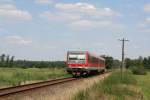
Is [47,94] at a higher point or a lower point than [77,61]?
lower

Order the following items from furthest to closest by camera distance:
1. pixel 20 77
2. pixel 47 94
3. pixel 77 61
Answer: pixel 77 61 → pixel 20 77 → pixel 47 94

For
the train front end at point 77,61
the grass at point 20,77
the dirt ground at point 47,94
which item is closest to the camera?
the dirt ground at point 47,94

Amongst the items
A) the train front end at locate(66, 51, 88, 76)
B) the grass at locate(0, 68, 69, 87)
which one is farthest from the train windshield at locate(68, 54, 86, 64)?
the grass at locate(0, 68, 69, 87)

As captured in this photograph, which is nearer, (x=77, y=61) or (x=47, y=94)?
(x=47, y=94)

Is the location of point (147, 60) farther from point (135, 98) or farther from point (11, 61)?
point (135, 98)

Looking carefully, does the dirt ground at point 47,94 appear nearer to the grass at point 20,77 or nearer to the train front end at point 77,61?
the grass at point 20,77

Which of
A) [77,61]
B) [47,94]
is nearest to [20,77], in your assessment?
[77,61]

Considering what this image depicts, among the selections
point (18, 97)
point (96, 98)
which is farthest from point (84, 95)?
point (18, 97)

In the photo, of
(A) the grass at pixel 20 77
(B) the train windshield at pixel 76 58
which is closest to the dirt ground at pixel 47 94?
(A) the grass at pixel 20 77

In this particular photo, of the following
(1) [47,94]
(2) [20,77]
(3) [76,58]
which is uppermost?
(3) [76,58]

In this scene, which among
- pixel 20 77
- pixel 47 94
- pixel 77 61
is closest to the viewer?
pixel 47 94

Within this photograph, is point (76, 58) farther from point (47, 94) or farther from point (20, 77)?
point (47, 94)

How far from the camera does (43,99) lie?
1802 cm

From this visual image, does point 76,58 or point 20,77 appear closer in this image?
point 20,77
